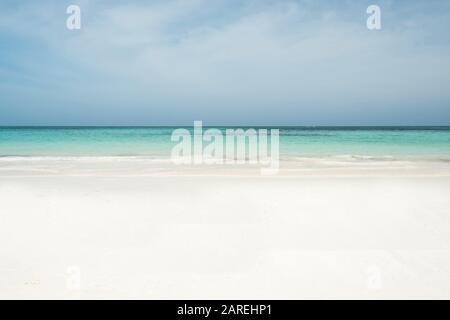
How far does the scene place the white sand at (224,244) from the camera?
2.45 meters

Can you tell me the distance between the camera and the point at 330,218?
402 centimetres

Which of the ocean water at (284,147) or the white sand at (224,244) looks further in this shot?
the ocean water at (284,147)

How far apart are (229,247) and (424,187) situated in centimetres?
443

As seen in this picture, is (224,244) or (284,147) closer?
(224,244)

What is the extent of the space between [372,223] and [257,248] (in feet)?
4.82

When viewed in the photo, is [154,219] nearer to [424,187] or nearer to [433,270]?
[433,270]

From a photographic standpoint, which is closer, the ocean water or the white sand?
the white sand

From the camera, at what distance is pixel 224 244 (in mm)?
3215

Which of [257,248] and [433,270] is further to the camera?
[257,248]

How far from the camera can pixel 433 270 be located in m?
2.68

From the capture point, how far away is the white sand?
2.45 meters
